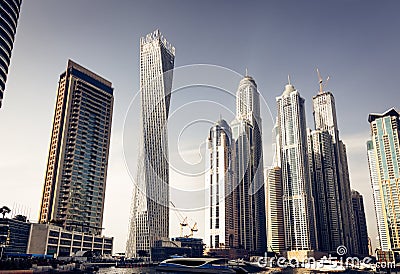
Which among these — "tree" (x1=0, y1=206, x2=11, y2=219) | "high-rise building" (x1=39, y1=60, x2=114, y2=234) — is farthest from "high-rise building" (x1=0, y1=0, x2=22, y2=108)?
"high-rise building" (x1=39, y1=60, x2=114, y2=234)

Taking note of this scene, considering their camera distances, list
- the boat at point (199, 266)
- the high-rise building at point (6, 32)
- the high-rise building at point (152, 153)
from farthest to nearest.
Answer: the high-rise building at point (152, 153)
the boat at point (199, 266)
the high-rise building at point (6, 32)

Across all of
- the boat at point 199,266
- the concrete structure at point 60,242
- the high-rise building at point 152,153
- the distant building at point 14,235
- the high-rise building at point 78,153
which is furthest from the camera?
the high-rise building at point 152,153

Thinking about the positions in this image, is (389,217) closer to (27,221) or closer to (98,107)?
(98,107)

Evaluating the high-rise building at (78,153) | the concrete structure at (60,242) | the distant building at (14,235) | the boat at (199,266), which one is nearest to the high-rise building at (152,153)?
the high-rise building at (78,153)

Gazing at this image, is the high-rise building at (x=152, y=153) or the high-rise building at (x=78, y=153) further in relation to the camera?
the high-rise building at (x=152, y=153)

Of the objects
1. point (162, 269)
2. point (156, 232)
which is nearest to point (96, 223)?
point (156, 232)

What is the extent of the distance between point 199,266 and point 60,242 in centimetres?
5329

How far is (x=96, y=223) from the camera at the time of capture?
443 feet

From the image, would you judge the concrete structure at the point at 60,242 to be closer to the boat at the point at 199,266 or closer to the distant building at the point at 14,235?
the distant building at the point at 14,235

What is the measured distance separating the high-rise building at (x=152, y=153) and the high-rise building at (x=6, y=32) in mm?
60964

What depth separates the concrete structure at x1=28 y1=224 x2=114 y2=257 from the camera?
323 feet

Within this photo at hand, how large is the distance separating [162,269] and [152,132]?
214 ft

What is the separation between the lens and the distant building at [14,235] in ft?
290

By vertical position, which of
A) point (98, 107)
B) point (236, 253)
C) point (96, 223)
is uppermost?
point (98, 107)
